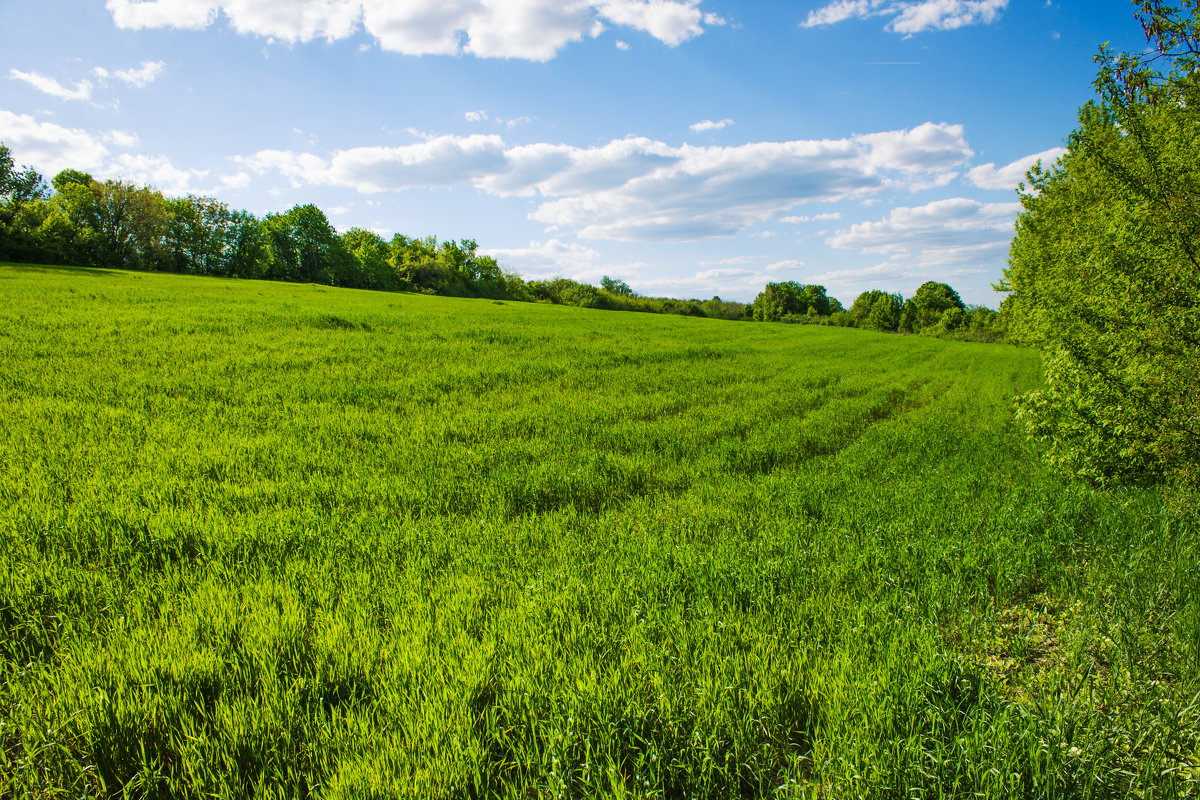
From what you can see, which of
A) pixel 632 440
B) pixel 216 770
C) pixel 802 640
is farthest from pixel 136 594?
pixel 632 440

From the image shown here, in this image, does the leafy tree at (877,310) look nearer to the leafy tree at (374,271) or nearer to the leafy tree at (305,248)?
the leafy tree at (374,271)

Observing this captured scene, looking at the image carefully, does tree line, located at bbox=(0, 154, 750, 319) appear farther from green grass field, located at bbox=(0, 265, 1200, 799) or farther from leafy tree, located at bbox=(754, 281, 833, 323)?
green grass field, located at bbox=(0, 265, 1200, 799)

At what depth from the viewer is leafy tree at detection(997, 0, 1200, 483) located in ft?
20.0

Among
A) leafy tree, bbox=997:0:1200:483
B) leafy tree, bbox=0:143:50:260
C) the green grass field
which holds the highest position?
leafy tree, bbox=0:143:50:260

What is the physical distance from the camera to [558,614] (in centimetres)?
353

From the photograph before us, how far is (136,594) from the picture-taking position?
3.63 meters

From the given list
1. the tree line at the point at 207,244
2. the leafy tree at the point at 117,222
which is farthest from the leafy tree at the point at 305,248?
the leafy tree at the point at 117,222

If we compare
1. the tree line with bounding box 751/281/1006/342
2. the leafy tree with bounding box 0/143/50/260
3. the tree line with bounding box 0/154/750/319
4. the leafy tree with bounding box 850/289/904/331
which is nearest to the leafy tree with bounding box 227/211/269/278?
the tree line with bounding box 0/154/750/319

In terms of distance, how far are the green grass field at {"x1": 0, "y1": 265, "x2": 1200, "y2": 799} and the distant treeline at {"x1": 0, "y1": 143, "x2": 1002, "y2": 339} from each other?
63.8 meters

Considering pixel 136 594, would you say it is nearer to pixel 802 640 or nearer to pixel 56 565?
pixel 56 565

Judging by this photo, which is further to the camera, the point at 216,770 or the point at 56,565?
the point at 56,565

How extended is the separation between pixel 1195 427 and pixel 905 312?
443ft

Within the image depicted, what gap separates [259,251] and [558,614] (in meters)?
94.5

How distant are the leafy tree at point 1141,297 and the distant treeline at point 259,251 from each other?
71.3 metres
